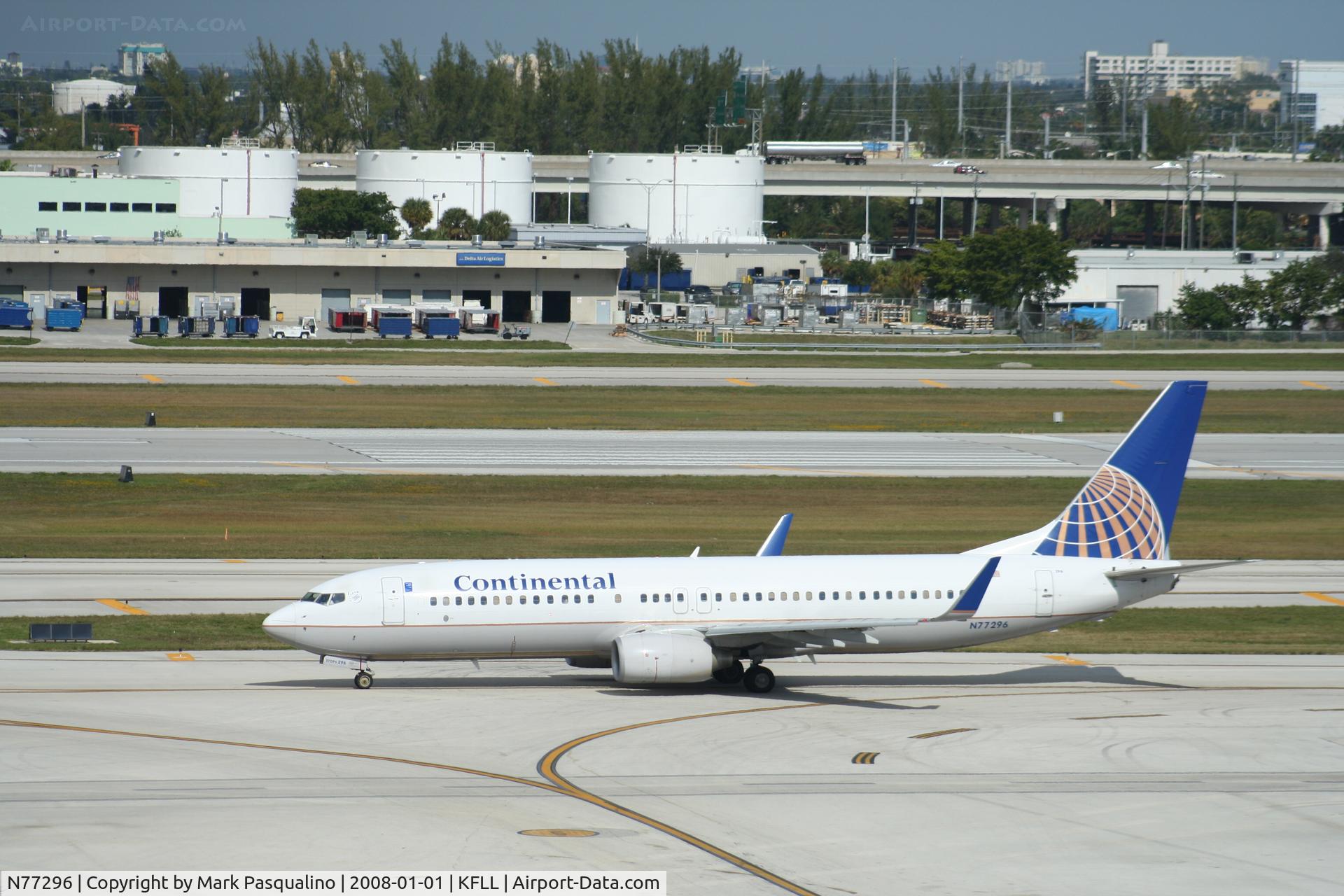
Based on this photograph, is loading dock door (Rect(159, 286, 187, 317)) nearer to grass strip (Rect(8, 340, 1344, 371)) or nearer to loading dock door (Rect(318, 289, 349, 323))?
loading dock door (Rect(318, 289, 349, 323))

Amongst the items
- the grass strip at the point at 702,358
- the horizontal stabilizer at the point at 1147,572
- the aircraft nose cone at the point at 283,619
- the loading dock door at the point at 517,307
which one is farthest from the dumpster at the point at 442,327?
the horizontal stabilizer at the point at 1147,572

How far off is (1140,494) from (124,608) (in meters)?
29.3

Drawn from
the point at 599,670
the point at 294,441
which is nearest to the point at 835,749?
the point at 599,670

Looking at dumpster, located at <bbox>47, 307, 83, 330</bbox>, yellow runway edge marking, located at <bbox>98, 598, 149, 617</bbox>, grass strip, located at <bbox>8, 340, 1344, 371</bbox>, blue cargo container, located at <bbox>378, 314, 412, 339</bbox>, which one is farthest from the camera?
blue cargo container, located at <bbox>378, 314, 412, 339</bbox>

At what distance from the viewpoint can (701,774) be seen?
2731cm

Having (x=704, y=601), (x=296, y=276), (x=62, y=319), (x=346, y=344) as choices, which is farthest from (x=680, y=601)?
(x=296, y=276)

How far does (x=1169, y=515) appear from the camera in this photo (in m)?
38.7

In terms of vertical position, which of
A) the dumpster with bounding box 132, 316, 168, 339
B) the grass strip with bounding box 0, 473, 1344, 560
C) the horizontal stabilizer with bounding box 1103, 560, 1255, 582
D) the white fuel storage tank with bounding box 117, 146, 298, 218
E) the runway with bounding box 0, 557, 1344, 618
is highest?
the white fuel storage tank with bounding box 117, 146, 298, 218

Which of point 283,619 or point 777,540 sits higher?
point 777,540

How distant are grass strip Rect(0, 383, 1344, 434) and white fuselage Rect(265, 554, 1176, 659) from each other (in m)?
44.9

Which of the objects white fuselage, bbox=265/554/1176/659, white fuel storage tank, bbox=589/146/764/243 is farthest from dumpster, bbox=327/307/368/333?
white fuselage, bbox=265/554/1176/659

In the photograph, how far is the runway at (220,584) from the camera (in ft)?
140

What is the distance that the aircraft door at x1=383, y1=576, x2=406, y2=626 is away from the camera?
1330 inches

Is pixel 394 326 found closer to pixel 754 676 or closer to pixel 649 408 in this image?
pixel 649 408
